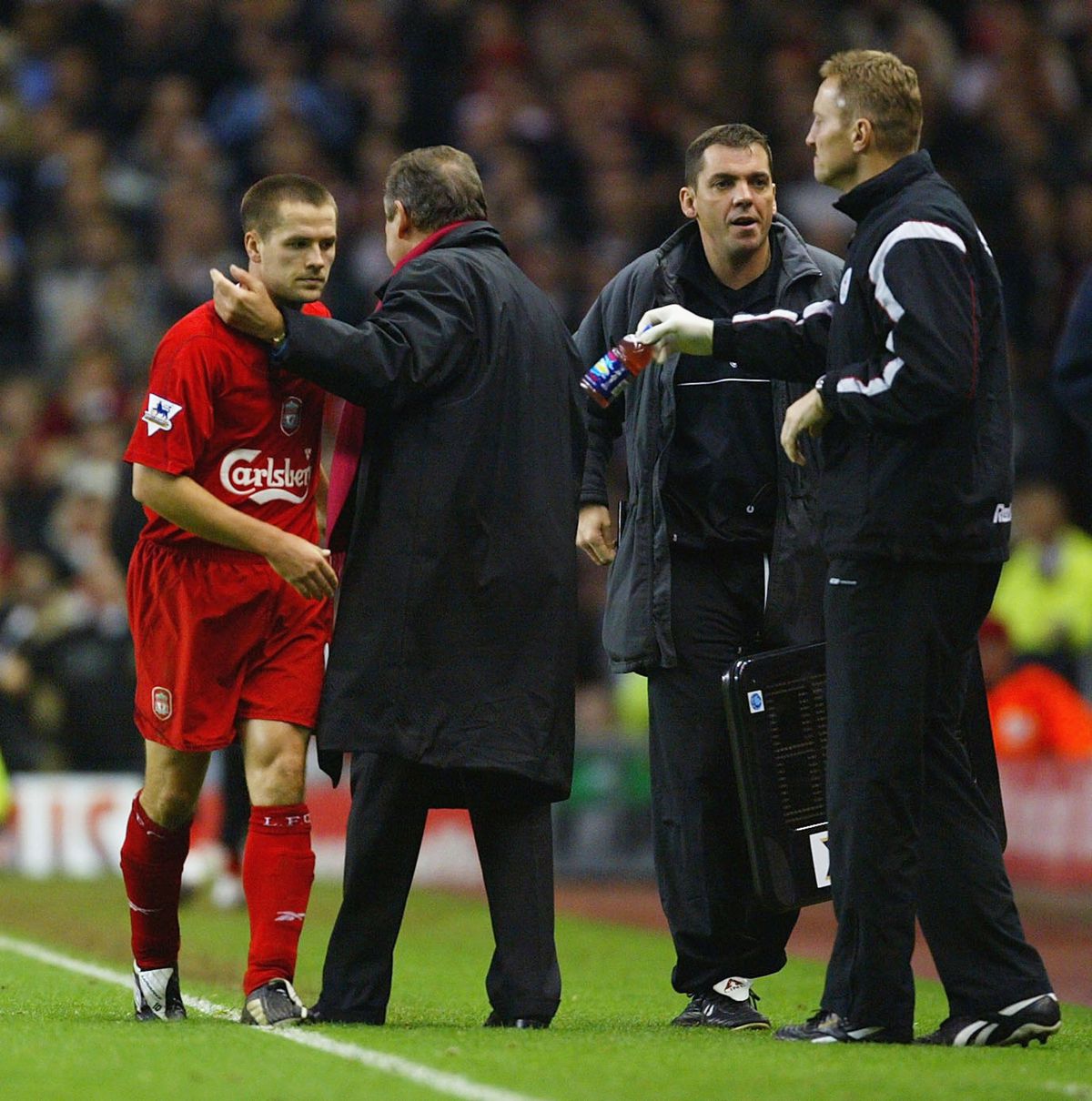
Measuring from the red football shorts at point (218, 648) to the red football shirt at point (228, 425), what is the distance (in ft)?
0.39

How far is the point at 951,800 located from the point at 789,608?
98 centimetres

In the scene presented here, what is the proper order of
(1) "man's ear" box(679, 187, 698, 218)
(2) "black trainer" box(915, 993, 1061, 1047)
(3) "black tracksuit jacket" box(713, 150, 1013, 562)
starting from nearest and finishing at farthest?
1. (3) "black tracksuit jacket" box(713, 150, 1013, 562)
2. (2) "black trainer" box(915, 993, 1061, 1047)
3. (1) "man's ear" box(679, 187, 698, 218)

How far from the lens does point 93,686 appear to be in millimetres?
13008

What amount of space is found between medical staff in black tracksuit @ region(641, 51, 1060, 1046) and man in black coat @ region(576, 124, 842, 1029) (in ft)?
2.57

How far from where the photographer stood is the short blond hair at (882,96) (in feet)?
17.9

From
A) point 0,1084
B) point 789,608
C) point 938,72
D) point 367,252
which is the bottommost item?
point 0,1084

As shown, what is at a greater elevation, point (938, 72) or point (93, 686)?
point (938, 72)

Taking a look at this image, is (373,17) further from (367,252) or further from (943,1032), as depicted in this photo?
(943,1032)

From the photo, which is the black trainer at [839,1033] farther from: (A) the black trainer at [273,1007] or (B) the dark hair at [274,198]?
(B) the dark hair at [274,198]

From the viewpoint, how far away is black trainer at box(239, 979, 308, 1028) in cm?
563

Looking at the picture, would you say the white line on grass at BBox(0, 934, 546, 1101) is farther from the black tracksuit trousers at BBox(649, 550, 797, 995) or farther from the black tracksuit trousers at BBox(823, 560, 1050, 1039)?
the black tracksuit trousers at BBox(649, 550, 797, 995)

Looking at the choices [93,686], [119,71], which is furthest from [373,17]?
[93,686]

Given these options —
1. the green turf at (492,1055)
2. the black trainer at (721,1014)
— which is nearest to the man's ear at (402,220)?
the green turf at (492,1055)

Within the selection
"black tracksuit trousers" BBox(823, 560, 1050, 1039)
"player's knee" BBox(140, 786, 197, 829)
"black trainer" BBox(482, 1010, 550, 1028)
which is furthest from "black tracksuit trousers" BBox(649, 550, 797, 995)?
"player's knee" BBox(140, 786, 197, 829)
